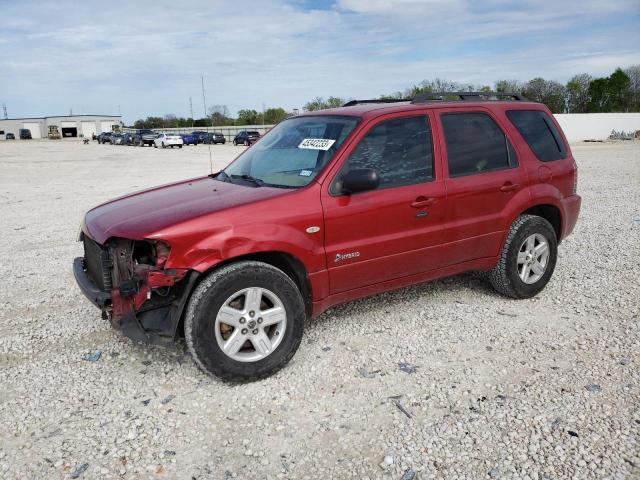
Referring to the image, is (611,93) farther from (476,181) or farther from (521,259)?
(476,181)

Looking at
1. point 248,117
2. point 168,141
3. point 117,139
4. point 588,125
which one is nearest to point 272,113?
point 248,117

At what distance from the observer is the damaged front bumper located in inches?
136

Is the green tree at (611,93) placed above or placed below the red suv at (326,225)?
above

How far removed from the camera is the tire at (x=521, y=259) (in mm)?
4992

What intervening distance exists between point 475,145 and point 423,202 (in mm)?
868

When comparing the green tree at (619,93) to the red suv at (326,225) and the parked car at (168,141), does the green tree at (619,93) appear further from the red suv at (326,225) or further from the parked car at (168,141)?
the red suv at (326,225)

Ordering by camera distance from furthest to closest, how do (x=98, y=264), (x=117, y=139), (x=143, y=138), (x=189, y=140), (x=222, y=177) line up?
(x=117, y=139) < (x=189, y=140) < (x=143, y=138) < (x=222, y=177) < (x=98, y=264)

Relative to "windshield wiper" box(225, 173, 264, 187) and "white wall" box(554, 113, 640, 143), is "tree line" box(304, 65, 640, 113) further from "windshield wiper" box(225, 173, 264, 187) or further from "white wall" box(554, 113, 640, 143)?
"windshield wiper" box(225, 173, 264, 187)

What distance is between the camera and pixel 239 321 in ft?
11.9

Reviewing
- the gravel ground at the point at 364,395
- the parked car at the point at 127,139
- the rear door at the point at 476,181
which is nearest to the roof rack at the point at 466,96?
the rear door at the point at 476,181

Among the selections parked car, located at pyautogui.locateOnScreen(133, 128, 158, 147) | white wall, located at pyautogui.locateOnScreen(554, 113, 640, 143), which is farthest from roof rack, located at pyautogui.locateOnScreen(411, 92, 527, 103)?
parked car, located at pyautogui.locateOnScreen(133, 128, 158, 147)

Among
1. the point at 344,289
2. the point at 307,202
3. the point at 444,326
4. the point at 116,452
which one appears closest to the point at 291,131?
the point at 307,202

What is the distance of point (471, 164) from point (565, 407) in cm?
218

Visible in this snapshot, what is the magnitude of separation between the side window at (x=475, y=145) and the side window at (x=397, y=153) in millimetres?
226
